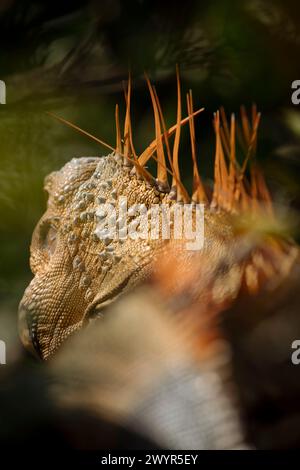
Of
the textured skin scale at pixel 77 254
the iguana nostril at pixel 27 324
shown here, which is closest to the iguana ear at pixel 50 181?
the textured skin scale at pixel 77 254

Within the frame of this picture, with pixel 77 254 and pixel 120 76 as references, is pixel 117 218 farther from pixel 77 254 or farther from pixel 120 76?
pixel 120 76

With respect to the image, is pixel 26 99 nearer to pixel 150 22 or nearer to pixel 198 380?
pixel 150 22

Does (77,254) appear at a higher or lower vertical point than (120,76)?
lower

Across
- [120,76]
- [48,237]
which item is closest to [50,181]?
[48,237]

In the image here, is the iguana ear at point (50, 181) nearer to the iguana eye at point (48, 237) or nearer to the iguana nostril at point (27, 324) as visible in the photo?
the iguana eye at point (48, 237)

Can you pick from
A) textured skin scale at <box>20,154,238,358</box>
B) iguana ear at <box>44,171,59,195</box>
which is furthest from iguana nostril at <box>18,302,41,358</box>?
iguana ear at <box>44,171,59,195</box>

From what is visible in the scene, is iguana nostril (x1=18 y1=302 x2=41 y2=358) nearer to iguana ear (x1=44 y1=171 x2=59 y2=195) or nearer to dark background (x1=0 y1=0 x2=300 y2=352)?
Result: dark background (x1=0 y1=0 x2=300 y2=352)
